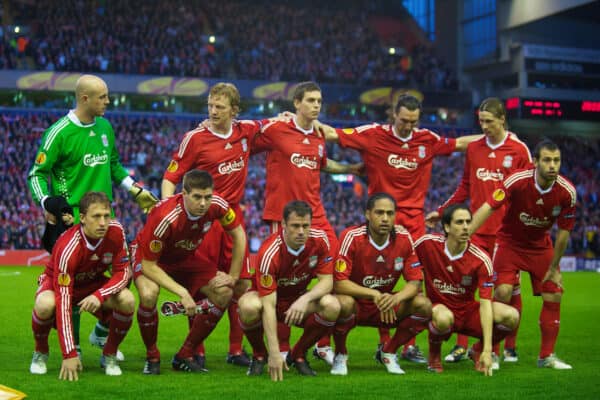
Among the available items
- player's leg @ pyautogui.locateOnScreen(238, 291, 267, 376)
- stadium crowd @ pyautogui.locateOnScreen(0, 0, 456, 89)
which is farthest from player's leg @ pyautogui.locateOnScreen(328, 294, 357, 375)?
stadium crowd @ pyautogui.locateOnScreen(0, 0, 456, 89)

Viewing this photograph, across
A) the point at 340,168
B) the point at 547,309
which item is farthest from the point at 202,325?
the point at 547,309

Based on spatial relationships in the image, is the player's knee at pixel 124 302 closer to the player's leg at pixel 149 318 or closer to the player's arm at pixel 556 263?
the player's leg at pixel 149 318

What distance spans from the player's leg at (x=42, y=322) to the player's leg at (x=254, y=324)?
1.43 meters

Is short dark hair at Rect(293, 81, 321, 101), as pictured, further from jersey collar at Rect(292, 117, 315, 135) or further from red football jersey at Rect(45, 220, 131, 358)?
red football jersey at Rect(45, 220, 131, 358)

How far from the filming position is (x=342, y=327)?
689 centimetres

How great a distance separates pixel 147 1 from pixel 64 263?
3419cm

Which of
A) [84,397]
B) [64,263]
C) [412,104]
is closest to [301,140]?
[412,104]

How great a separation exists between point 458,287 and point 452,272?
14 centimetres

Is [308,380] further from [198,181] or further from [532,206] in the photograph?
[532,206]

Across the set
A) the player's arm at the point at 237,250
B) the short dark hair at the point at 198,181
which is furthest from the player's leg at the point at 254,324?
the short dark hair at the point at 198,181

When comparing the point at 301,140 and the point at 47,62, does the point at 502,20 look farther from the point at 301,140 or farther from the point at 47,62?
the point at 301,140

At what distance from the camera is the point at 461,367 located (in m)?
7.36

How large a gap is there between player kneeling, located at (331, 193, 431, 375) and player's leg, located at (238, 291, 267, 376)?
1.95ft

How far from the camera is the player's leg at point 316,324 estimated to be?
21.9 feet
